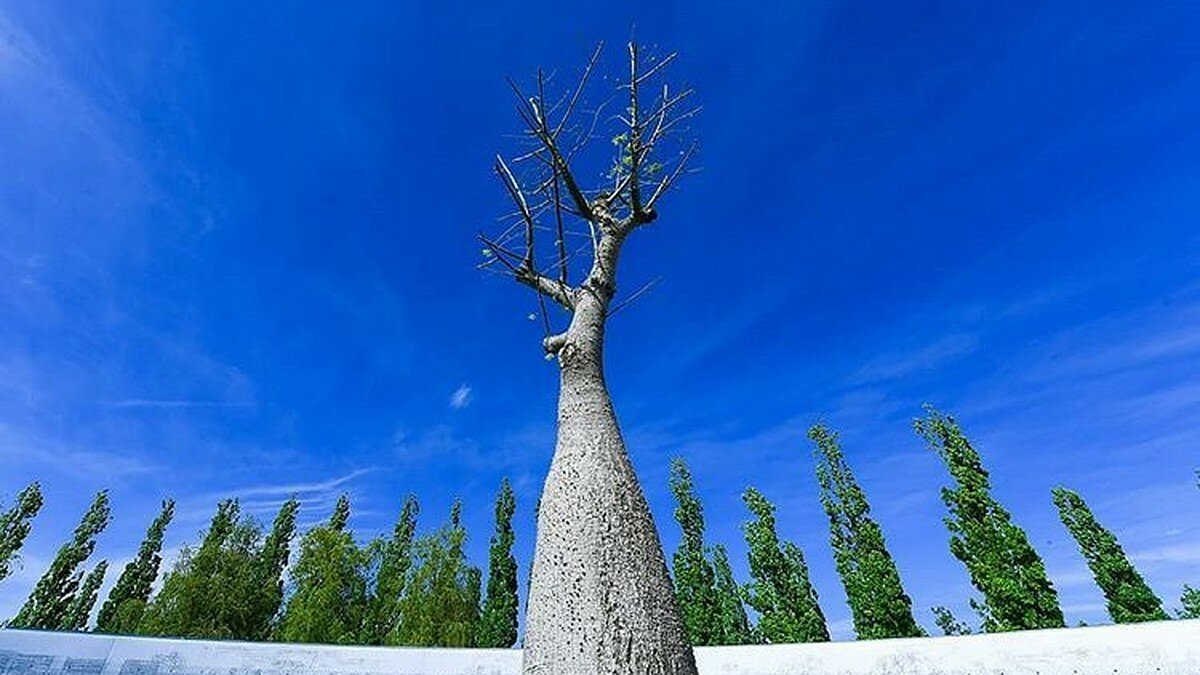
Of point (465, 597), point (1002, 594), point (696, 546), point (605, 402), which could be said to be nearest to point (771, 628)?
point (696, 546)

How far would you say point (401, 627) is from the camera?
15.8m

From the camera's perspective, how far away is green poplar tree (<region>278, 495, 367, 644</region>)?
15.1 metres

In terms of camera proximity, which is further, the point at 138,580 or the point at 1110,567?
the point at 138,580

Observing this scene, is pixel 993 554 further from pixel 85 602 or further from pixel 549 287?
pixel 85 602

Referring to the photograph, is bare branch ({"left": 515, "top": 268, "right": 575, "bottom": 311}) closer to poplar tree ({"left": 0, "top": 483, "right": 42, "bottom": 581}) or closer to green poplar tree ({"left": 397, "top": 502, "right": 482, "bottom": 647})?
green poplar tree ({"left": 397, "top": 502, "right": 482, "bottom": 647})

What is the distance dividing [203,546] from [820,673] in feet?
62.8

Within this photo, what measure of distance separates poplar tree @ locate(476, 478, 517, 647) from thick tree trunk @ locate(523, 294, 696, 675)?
769 inches

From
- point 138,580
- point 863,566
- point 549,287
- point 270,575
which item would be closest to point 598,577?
point 549,287

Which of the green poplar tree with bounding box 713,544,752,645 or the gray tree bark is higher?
the green poplar tree with bounding box 713,544,752,645

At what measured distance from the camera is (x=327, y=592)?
51.6ft

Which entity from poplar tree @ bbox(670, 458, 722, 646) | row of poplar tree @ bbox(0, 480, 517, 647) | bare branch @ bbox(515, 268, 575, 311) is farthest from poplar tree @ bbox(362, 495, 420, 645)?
bare branch @ bbox(515, 268, 575, 311)

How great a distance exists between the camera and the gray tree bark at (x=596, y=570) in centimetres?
171

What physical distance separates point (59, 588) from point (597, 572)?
31.1 meters

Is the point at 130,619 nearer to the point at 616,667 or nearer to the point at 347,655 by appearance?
the point at 347,655
